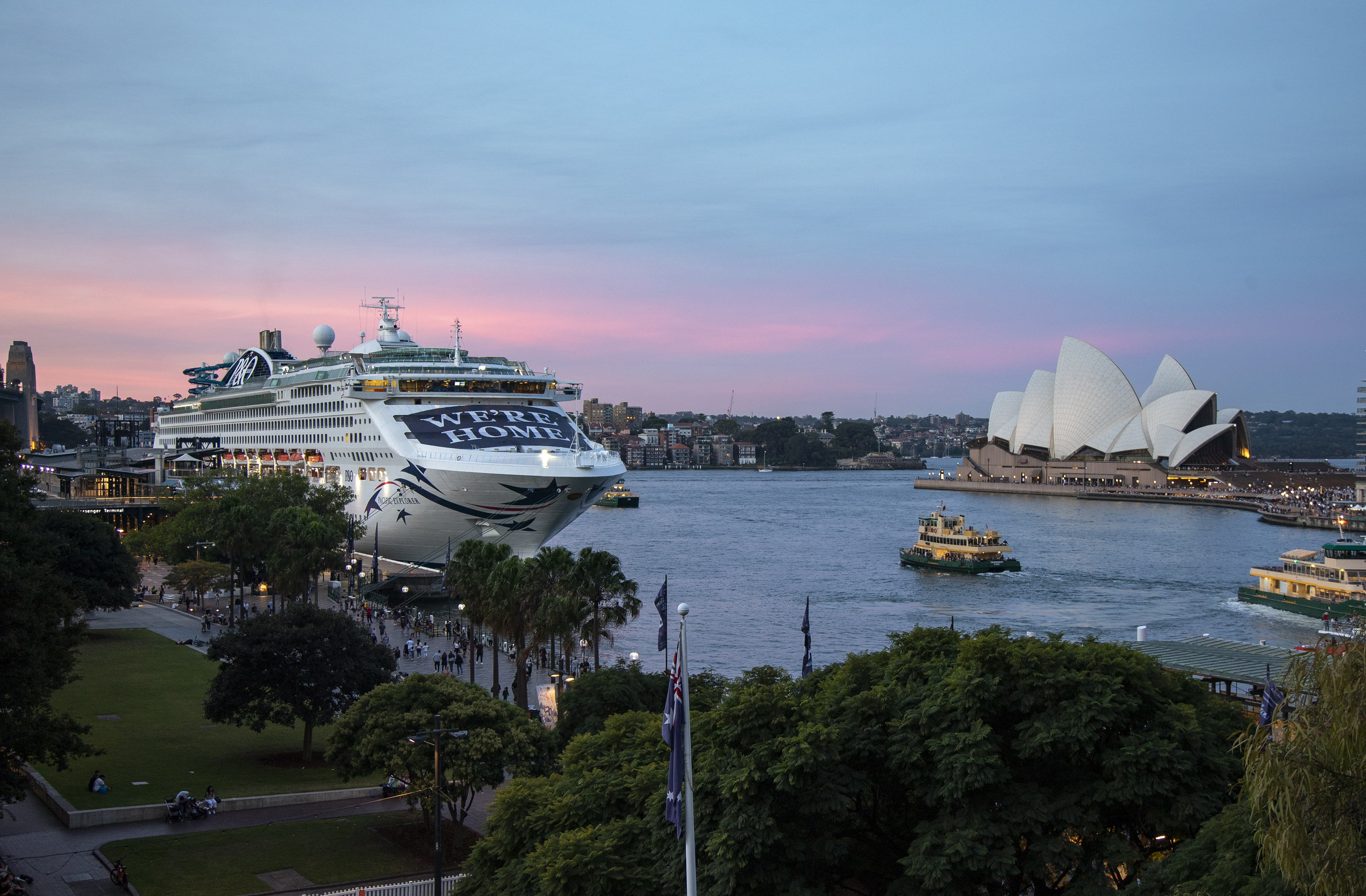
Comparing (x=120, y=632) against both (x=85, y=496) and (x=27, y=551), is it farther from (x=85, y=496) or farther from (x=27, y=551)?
(x=85, y=496)

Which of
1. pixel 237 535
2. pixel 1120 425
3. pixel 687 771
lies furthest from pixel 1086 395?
pixel 687 771

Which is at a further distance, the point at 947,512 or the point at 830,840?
the point at 947,512

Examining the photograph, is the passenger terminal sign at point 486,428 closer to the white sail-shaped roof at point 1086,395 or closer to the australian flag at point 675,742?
the australian flag at point 675,742

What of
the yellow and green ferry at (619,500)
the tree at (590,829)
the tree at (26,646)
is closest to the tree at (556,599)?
the tree at (26,646)

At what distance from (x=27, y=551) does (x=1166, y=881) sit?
49.3ft

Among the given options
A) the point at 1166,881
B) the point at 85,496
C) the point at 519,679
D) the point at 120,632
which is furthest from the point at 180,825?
the point at 85,496

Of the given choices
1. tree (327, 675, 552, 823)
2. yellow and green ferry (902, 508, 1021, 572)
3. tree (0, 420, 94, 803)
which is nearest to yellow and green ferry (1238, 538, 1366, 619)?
yellow and green ferry (902, 508, 1021, 572)

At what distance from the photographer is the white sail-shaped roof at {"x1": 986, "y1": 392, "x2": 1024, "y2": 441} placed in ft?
422

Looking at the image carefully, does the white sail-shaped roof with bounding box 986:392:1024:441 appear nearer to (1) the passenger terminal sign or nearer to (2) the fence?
(1) the passenger terminal sign

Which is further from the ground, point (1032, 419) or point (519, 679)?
point (1032, 419)

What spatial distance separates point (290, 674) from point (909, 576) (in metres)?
36.9

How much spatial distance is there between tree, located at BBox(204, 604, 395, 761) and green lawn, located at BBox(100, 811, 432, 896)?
145 inches

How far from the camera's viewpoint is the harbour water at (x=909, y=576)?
119 ft

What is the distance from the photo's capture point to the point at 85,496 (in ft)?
232
